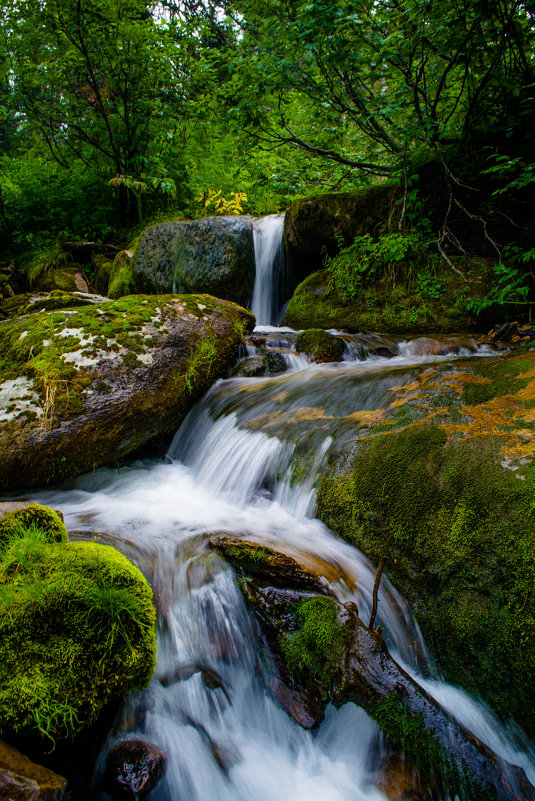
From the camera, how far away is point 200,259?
315 inches

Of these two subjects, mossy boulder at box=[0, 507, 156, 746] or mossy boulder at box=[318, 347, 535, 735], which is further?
mossy boulder at box=[318, 347, 535, 735]

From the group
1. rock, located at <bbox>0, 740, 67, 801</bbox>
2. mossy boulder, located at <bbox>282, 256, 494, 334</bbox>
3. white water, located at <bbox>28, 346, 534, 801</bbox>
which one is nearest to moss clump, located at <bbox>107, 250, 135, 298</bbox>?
mossy boulder, located at <bbox>282, 256, 494, 334</bbox>

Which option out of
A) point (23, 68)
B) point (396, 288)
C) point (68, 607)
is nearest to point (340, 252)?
point (396, 288)

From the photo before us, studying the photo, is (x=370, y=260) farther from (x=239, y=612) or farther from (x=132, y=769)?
(x=132, y=769)

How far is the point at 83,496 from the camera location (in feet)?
11.8

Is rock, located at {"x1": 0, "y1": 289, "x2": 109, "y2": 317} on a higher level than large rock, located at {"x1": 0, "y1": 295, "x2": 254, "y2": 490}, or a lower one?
higher

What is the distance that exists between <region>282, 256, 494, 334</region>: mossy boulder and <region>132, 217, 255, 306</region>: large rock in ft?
5.96

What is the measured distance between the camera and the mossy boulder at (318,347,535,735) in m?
Answer: 1.84

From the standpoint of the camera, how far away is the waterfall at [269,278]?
8227 millimetres

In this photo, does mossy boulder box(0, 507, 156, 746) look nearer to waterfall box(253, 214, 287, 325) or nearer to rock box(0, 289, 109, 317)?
rock box(0, 289, 109, 317)

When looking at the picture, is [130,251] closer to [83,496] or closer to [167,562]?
[83,496]

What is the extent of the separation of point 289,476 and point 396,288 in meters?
4.66

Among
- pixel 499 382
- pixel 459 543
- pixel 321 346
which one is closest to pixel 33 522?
pixel 459 543

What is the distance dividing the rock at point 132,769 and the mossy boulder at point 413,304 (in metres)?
5.98
